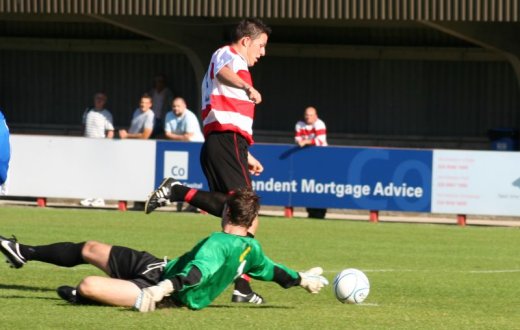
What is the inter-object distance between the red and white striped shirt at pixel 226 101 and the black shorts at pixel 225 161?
0.23 ft

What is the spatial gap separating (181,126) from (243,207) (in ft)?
47.2

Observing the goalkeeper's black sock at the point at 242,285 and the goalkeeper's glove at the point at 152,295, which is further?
the goalkeeper's black sock at the point at 242,285

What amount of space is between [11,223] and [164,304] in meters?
9.76

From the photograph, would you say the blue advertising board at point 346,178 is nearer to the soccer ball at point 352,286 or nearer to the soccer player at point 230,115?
the soccer player at point 230,115

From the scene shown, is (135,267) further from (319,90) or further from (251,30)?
(319,90)

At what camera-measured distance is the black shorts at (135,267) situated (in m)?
9.45

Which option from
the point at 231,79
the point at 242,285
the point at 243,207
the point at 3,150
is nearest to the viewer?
the point at 243,207

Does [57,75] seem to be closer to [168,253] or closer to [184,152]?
[184,152]

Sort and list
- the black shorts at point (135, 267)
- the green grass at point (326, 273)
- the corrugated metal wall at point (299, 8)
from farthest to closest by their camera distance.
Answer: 1. the corrugated metal wall at point (299, 8)
2. the black shorts at point (135, 267)
3. the green grass at point (326, 273)

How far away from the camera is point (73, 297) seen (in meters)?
9.53


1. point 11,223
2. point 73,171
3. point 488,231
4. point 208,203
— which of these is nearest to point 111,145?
point 73,171

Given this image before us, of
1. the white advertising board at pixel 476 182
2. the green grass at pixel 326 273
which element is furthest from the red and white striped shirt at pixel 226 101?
the white advertising board at pixel 476 182

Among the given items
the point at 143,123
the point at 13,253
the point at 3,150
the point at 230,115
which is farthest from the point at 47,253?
the point at 143,123

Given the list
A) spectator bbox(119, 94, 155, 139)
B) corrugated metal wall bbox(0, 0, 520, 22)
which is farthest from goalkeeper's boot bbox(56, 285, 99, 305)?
corrugated metal wall bbox(0, 0, 520, 22)
